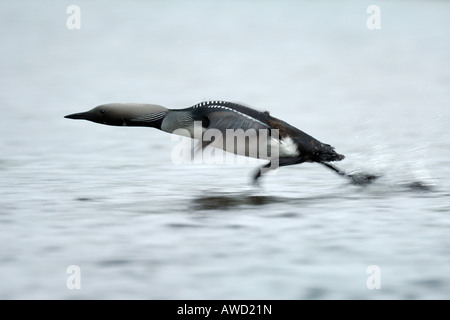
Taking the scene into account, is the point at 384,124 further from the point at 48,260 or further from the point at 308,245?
the point at 48,260

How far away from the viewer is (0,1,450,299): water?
13.5 feet

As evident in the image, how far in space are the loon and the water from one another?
10.0 inches

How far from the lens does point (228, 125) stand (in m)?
5.61

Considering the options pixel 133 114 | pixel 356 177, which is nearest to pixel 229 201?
pixel 133 114

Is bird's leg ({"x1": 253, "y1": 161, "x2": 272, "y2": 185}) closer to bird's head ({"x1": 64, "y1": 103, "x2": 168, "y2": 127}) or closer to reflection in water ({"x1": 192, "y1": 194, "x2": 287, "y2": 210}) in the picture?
reflection in water ({"x1": 192, "y1": 194, "x2": 287, "y2": 210})

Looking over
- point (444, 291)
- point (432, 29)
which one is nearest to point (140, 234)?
point (444, 291)

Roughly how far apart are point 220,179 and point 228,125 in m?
0.84

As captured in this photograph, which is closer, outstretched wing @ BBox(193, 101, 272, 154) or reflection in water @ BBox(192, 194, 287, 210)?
reflection in water @ BBox(192, 194, 287, 210)

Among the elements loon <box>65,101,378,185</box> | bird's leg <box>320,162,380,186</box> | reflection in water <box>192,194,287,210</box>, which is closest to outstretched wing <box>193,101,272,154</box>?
loon <box>65,101,378,185</box>

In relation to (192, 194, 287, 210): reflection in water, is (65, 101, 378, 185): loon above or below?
above

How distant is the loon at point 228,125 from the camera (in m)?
5.62

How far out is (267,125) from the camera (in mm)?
5660

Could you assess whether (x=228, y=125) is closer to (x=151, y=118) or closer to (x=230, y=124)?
(x=230, y=124)
